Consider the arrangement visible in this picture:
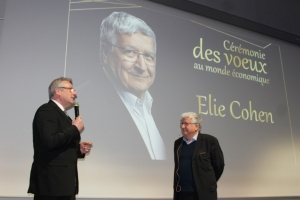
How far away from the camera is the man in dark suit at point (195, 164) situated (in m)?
2.23

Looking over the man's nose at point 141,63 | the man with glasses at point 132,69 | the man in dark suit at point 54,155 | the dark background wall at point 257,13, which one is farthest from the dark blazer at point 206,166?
the dark background wall at point 257,13

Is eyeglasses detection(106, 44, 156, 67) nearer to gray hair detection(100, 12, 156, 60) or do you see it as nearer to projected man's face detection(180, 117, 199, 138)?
gray hair detection(100, 12, 156, 60)

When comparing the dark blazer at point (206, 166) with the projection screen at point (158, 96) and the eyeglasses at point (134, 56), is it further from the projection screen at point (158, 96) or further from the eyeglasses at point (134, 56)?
the eyeglasses at point (134, 56)

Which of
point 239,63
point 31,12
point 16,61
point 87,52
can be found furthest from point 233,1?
point 16,61

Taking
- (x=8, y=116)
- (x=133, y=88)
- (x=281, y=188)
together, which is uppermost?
(x=133, y=88)

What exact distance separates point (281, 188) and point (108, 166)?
2.49 m

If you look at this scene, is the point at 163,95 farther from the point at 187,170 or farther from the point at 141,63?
Result: the point at 187,170

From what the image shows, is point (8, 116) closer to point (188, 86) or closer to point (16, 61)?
point (16, 61)

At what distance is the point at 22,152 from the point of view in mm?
2467

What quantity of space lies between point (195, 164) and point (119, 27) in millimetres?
1712

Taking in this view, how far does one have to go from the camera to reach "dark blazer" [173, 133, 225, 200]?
222 centimetres

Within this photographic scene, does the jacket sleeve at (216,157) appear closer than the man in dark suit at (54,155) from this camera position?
No

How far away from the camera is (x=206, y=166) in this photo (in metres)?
2.29

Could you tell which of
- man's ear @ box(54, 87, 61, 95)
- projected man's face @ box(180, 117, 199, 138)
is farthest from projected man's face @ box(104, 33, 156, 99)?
man's ear @ box(54, 87, 61, 95)
